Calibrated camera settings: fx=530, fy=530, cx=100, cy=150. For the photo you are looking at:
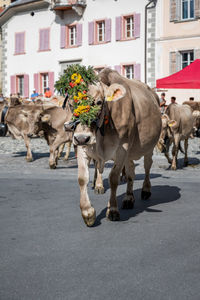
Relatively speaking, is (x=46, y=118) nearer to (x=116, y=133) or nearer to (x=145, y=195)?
(x=145, y=195)

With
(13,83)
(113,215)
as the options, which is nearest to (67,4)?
(13,83)

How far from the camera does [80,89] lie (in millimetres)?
5840

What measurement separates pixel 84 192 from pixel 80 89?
1.15m

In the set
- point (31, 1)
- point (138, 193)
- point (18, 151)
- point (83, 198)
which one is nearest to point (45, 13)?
point (31, 1)

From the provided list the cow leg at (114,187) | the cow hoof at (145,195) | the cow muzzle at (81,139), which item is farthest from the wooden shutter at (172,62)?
the cow muzzle at (81,139)

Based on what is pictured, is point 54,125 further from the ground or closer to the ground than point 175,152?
further from the ground

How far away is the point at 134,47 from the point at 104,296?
99.9 ft

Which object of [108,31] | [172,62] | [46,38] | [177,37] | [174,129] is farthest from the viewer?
[46,38]

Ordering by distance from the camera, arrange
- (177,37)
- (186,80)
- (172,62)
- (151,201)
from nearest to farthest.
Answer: (151,201)
(186,80)
(177,37)
(172,62)

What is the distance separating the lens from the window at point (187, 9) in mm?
30797

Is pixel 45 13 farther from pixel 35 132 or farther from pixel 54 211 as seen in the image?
pixel 54 211

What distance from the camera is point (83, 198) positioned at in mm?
5871

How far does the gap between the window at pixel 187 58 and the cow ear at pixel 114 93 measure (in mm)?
26060

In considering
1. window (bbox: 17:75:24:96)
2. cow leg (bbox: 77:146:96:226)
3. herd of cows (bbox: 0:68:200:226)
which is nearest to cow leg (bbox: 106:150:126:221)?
herd of cows (bbox: 0:68:200:226)
